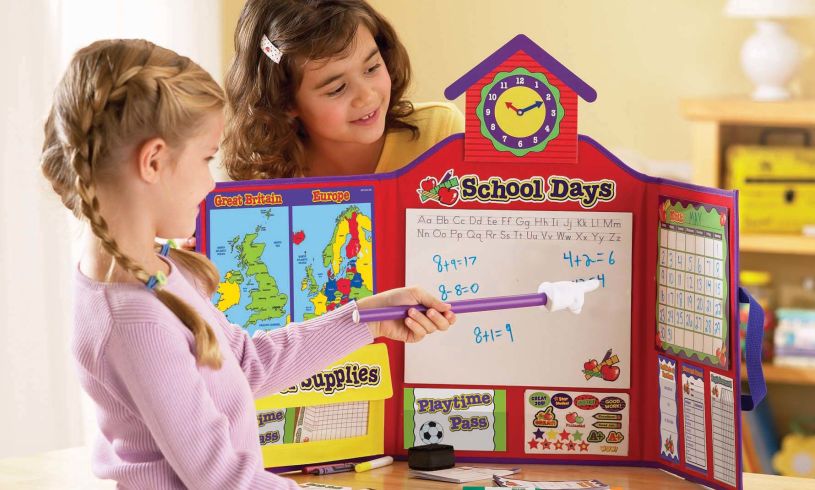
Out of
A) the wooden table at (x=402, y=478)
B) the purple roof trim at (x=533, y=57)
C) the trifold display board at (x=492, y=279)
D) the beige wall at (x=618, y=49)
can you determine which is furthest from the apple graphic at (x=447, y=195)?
the beige wall at (x=618, y=49)

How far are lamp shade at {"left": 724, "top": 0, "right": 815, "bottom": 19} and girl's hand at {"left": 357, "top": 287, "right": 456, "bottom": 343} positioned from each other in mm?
1691

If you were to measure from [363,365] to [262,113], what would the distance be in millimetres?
427

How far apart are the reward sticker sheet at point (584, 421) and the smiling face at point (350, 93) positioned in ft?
1.55

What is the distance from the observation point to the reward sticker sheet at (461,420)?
140 cm

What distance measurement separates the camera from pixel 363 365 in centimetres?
141

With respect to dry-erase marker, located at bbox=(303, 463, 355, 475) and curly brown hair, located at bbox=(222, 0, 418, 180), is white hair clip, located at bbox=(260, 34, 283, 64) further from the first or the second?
dry-erase marker, located at bbox=(303, 463, 355, 475)

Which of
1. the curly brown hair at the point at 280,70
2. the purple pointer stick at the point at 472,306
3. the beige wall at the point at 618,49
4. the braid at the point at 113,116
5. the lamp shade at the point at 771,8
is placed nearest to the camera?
the braid at the point at 113,116

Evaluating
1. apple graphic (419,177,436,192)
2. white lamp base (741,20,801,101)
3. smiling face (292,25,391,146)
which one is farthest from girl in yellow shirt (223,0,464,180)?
white lamp base (741,20,801,101)

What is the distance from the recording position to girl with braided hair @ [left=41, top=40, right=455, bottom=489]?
3.12 ft

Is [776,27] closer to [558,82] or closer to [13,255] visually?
[558,82]

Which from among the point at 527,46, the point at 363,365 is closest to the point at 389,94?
the point at 527,46

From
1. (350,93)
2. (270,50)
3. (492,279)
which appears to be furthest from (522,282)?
(270,50)

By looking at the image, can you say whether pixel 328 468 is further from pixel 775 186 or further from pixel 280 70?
pixel 775 186

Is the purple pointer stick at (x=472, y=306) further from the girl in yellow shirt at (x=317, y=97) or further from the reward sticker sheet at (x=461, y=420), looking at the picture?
the girl in yellow shirt at (x=317, y=97)
